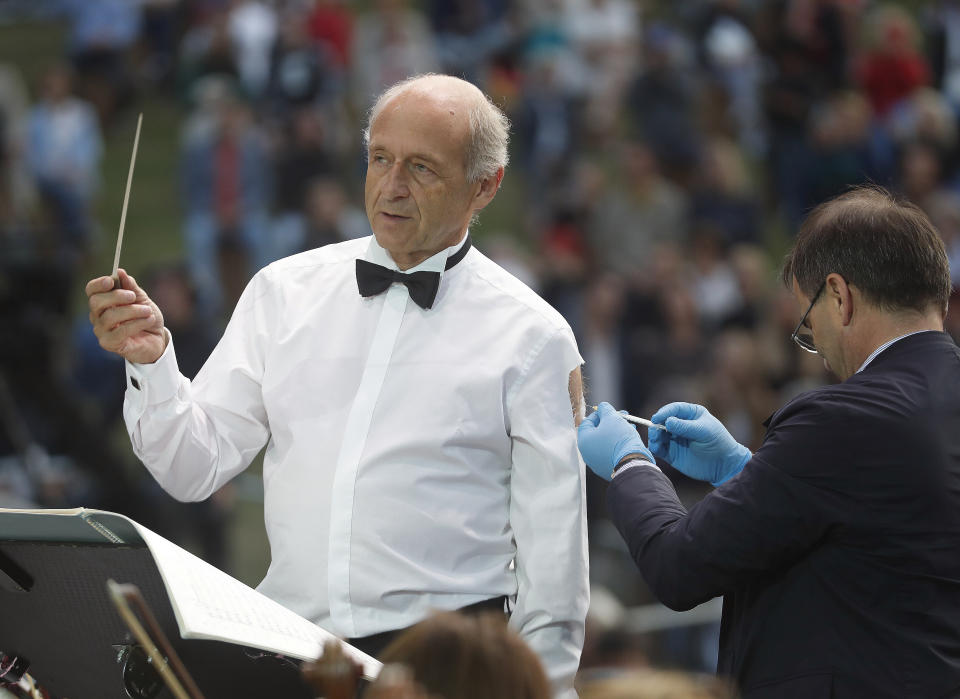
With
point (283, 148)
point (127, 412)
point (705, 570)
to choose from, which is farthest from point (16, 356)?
point (705, 570)

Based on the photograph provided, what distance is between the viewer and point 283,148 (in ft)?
29.1

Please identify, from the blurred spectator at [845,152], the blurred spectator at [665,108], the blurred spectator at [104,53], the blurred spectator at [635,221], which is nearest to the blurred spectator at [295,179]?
the blurred spectator at [635,221]

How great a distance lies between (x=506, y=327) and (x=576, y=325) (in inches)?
209

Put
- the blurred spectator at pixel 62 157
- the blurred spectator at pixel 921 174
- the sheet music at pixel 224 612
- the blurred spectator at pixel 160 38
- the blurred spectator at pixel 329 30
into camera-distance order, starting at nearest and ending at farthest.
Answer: the sheet music at pixel 224 612
the blurred spectator at pixel 921 174
the blurred spectator at pixel 62 157
the blurred spectator at pixel 329 30
the blurred spectator at pixel 160 38

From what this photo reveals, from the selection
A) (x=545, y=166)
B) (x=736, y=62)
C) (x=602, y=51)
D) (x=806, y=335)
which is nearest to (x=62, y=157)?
(x=545, y=166)

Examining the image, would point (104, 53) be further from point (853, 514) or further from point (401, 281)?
point (853, 514)

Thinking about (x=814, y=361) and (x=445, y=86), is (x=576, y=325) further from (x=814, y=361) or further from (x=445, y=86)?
(x=445, y=86)

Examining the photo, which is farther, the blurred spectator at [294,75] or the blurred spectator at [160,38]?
the blurred spectator at [160,38]

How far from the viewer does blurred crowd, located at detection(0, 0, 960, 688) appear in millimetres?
7004

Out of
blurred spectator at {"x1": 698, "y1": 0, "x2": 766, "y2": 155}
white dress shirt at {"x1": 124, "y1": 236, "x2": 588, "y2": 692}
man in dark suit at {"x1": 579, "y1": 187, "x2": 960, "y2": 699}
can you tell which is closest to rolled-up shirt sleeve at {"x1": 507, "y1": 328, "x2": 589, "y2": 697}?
white dress shirt at {"x1": 124, "y1": 236, "x2": 588, "y2": 692}

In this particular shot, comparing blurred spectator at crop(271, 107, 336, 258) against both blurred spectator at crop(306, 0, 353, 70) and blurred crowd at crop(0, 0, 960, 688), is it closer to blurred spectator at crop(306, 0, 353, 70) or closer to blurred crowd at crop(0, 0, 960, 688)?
blurred crowd at crop(0, 0, 960, 688)

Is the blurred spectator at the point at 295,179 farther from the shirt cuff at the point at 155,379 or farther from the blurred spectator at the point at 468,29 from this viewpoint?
the shirt cuff at the point at 155,379

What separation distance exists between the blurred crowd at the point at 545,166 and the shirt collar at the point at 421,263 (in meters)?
2.77

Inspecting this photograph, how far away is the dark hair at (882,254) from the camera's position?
2.28m
